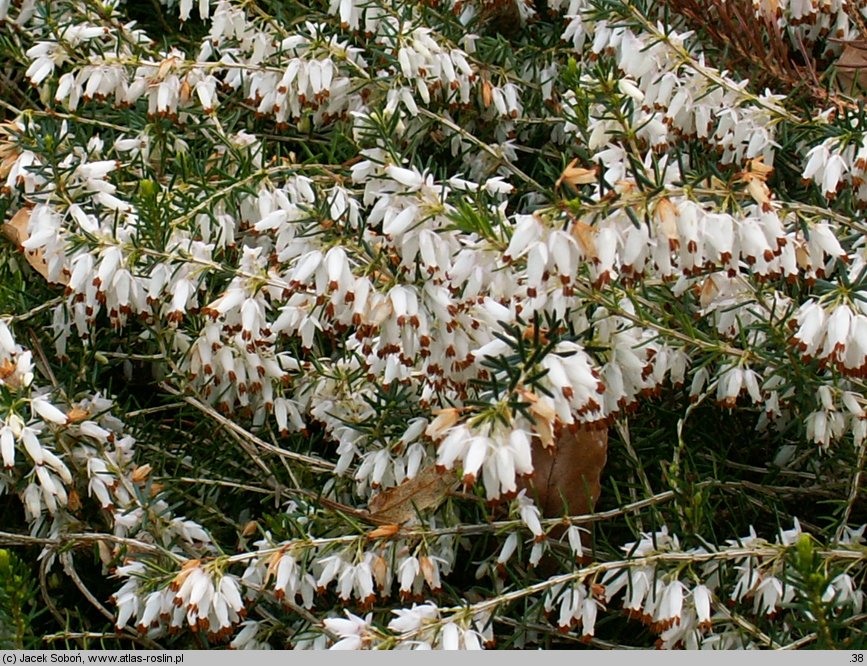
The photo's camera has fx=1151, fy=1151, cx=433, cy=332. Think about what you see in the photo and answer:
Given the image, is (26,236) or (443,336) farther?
(26,236)

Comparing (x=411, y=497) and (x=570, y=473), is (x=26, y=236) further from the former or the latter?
(x=570, y=473)

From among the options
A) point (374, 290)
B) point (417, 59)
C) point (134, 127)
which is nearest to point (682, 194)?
point (374, 290)

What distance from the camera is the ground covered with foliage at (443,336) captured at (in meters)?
2.44

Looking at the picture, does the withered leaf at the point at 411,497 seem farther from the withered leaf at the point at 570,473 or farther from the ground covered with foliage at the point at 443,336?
the withered leaf at the point at 570,473

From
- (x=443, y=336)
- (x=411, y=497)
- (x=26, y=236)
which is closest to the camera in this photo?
(x=443, y=336)

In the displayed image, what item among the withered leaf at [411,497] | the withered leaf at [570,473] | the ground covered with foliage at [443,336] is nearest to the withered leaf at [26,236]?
the ground covered with foliage at [443,336]

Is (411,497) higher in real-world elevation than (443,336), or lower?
lower

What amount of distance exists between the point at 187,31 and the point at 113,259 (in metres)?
2.07

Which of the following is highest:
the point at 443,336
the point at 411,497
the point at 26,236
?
the point at 443,336

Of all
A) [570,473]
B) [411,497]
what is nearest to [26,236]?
[411,497]

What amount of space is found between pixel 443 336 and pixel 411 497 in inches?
19.8

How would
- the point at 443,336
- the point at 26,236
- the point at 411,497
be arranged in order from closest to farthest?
the point at 443,336 → the point at 411,497 → the point at 26,236

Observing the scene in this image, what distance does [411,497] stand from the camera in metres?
2.90
